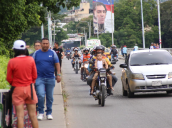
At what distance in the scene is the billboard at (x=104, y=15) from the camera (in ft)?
260

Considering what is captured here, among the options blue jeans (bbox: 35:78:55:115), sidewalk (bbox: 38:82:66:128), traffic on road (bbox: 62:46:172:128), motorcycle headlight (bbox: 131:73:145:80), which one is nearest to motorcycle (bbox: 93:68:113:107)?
traffic on road (bbox: 62:46:172:128)

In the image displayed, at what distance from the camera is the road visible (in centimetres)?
871

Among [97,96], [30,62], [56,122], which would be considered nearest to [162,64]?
[97,96]

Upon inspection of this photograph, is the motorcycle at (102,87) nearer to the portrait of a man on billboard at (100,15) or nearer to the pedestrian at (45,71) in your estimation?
the pedestrian at (45,71)

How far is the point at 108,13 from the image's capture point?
8038cm

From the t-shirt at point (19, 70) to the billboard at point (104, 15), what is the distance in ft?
231

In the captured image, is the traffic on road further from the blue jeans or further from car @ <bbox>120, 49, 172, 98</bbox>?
the blue jeans

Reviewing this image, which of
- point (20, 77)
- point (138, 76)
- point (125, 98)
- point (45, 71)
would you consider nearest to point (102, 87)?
point (138, 76)

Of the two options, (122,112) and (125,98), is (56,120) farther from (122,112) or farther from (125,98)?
(125,98)

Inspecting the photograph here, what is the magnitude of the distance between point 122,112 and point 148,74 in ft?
9.62

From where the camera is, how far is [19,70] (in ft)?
21.5

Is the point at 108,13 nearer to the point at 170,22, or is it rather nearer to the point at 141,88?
the point at 170,22

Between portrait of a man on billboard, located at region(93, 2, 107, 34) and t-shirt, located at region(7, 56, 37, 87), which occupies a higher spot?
portrait of a man on billboard, located at region(93, 2, 107, 34)

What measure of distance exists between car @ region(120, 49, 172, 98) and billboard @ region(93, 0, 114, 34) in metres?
62.8
